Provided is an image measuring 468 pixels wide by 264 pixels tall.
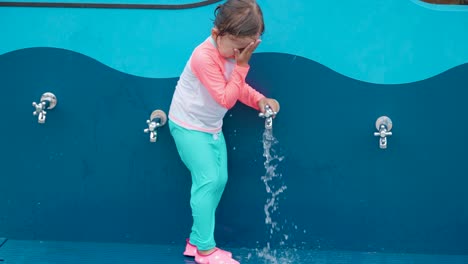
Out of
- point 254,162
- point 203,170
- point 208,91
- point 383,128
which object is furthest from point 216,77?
point 383,128

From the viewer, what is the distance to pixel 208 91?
2.05 m

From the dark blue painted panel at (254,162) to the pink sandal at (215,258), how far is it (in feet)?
0.49

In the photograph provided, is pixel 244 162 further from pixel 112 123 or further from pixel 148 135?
pixel 112 123

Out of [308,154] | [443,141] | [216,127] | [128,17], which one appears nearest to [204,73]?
[216,127]

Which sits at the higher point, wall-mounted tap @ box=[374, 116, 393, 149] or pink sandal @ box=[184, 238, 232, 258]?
wall-mounted tap @ box=[374, 116, 393, 149]

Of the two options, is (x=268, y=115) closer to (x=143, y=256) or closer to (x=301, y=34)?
(x=301, y=34)

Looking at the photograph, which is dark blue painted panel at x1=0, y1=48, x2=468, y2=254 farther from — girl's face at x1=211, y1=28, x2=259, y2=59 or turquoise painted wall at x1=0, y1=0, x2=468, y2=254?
girl's face at x1=211, y1=28, x2=259, y2=59

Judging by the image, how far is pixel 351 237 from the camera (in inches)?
93.4

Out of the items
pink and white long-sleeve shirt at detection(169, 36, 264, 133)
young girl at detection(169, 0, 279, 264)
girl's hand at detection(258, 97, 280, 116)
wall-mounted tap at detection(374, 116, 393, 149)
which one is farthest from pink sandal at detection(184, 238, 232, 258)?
wall-mounted tap at detection(374, 116, 393, 149)

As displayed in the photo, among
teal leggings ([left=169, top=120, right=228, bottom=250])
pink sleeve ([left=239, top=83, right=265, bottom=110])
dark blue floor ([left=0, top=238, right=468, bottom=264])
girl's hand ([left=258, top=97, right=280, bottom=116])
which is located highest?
pink sleeve ([left=239, top=83, right=265, bottom=110])

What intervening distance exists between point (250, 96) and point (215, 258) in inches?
24.5

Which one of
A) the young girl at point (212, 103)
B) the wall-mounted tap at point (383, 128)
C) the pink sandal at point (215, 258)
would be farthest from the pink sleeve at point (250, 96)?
the pink sandal at point (215, 258)

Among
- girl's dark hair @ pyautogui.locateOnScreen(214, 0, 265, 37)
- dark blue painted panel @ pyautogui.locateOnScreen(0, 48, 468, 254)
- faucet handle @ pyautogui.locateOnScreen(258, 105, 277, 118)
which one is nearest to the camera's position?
girl's dark hair @ pyautogui.locateOnScreen(214, 0, 265, 37)

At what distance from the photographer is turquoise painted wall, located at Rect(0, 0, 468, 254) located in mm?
2166
